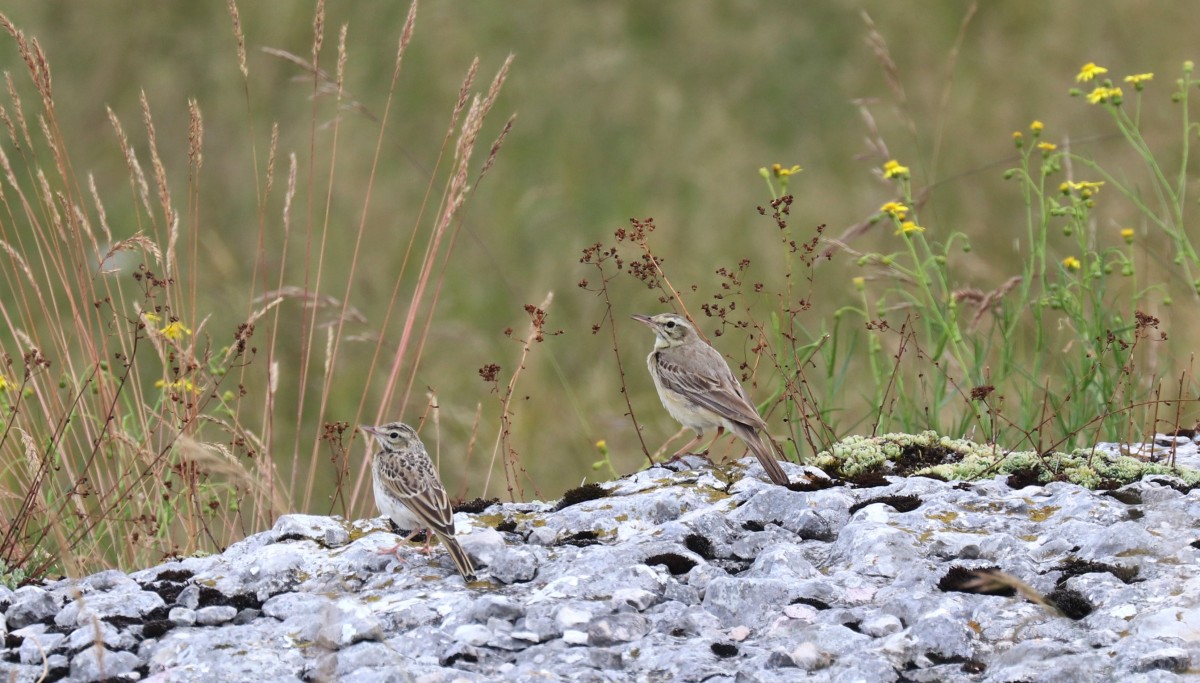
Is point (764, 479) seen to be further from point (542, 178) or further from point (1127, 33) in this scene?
point (1127, 33)

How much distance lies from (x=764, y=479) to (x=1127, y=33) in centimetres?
1033

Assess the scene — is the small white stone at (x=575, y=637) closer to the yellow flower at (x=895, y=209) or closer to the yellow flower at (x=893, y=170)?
the yellow flower at (x=895, y=209)

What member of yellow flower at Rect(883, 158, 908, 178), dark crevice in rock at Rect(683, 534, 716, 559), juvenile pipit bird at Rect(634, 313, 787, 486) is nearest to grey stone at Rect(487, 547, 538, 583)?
dark crevice in rock at Rect(683, 534, 716, 559)

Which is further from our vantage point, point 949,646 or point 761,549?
point 761,549

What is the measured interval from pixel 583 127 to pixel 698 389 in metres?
7.62

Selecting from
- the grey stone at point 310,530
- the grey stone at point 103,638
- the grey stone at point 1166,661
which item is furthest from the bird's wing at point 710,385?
the grey stone at point 103,638

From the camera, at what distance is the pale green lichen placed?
630 cm

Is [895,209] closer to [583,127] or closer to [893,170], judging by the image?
[893,170]

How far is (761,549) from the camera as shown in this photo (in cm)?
579

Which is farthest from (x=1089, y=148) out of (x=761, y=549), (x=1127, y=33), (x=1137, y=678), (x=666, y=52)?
(x=1137, y=678)

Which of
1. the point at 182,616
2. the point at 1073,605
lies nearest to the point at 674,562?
the point at 1073,605

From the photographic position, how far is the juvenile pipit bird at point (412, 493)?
18.2 ft

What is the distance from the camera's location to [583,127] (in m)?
14.8

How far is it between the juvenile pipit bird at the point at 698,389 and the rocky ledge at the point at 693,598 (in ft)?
2.83
